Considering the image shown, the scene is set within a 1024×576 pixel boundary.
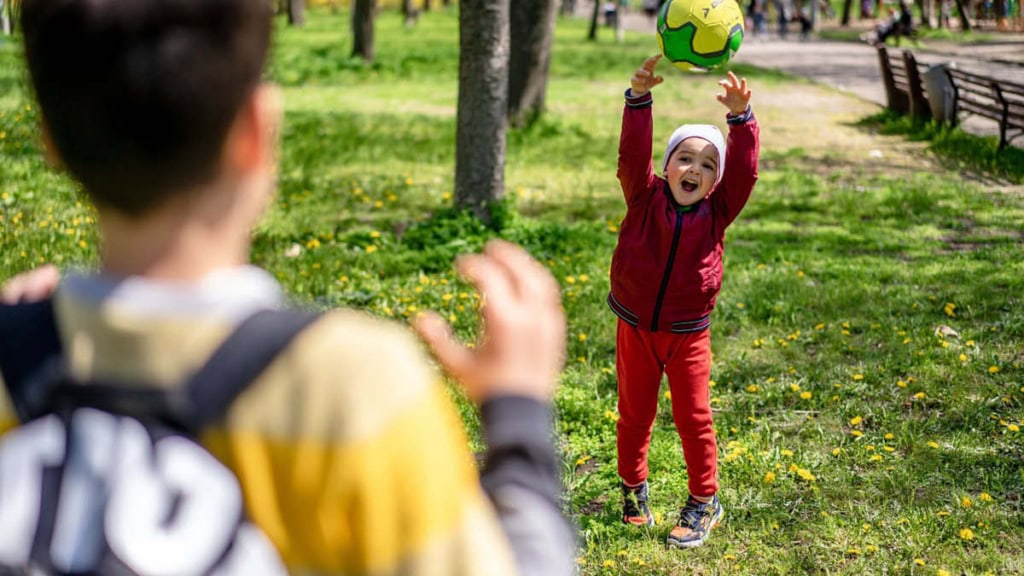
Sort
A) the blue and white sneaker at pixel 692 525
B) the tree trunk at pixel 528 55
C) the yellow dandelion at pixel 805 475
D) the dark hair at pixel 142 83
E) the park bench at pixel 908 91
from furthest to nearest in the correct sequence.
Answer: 1. the park bench at pixel 908 91
2. the tree trunk at pixel 528 55
3. the yellow dandelion at pixel 805 475
4. the blue and white sneaker at pixel 692 525
5. the dark hair at pixel 142 83

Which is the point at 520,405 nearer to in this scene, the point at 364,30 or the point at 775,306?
the point at 775,306

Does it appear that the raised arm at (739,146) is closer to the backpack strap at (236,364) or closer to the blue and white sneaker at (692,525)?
the blue and white sneaker at (692,525)

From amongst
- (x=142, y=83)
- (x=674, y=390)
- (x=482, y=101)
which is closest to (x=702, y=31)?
(x=674, y=390)

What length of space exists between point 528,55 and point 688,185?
989 cm

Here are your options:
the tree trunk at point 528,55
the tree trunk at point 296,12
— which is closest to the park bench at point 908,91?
the tree trunk at point 528,55

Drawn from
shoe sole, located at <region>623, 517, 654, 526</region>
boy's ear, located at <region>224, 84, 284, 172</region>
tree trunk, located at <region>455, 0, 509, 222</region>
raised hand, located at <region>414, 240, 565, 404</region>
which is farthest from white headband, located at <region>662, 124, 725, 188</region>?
tree trunk, located at <region>455, 0, 509, 222</region>

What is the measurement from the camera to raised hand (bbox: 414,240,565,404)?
1194mm

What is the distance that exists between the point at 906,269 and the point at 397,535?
7167 mm

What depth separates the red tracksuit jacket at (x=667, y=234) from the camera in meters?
3.90

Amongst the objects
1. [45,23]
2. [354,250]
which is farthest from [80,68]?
[354,250]

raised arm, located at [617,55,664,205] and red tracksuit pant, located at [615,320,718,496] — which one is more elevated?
raised arm, located at [617,55,664,205]

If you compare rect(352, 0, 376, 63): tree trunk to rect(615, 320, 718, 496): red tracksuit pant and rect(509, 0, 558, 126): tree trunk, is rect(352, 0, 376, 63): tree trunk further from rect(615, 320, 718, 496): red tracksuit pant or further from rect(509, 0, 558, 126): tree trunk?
rect(615, 320, 718, 496): red tracksuit pant

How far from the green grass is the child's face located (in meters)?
1.37

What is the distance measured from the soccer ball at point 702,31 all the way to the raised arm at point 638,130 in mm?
1062
